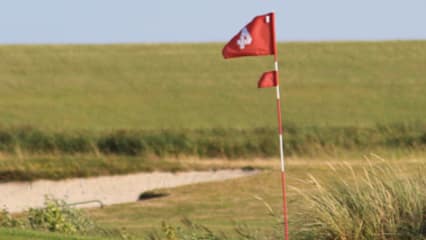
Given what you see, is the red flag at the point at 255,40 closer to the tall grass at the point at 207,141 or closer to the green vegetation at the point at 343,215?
the green vegetation at the point at 343,215

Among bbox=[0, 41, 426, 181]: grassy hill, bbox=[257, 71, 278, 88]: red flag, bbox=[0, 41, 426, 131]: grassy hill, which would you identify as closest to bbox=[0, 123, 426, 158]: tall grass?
bbox=[0, 41, 426, 181]: grassy hill

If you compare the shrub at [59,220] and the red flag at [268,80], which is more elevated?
the red flag at [268,80]

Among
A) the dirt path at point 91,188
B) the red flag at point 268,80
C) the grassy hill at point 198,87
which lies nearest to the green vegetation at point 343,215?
the red flag at point 268,80

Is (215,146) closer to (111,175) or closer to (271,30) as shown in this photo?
(111,175)

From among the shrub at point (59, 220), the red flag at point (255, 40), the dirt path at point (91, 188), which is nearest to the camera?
the red flag at point (255, 40)

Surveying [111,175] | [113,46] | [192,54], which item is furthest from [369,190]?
[113,46]

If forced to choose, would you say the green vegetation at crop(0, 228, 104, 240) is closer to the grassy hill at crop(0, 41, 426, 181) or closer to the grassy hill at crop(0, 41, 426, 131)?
the grassy hill at crop(0, 41, 426, 181)

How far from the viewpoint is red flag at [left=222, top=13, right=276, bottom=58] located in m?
12.9

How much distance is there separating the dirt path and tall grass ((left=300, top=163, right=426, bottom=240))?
10.5 metres

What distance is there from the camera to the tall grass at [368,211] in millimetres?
13414

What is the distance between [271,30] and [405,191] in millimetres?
2313

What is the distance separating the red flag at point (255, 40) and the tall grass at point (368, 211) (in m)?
1.51

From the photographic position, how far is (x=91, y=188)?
2406 cm

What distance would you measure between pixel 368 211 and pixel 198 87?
18009 mm
